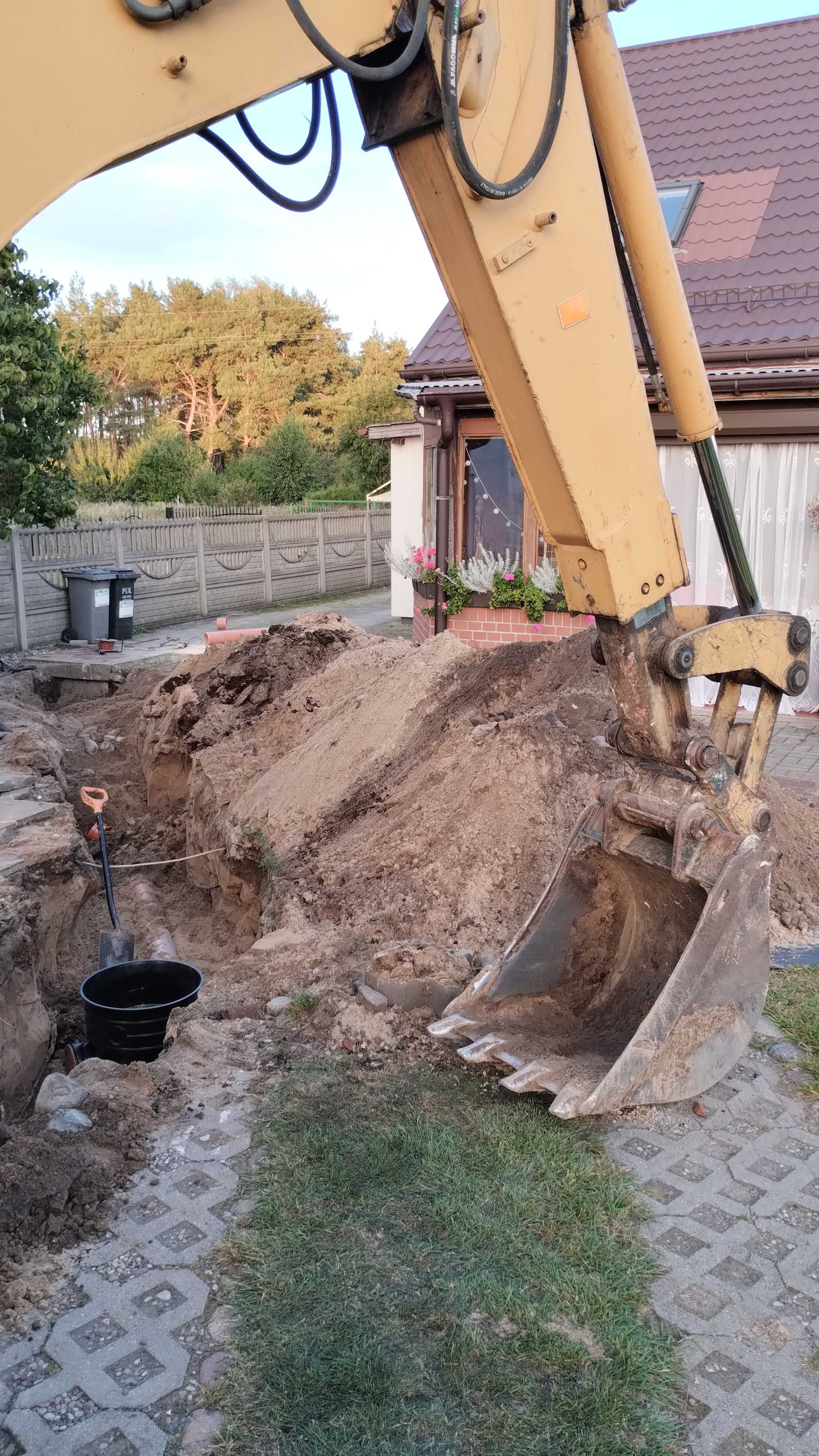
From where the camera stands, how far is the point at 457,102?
2955mm

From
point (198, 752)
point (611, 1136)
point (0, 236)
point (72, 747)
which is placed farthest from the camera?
A: point (72, 747)

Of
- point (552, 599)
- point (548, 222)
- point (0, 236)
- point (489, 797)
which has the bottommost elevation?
point (489, 797)

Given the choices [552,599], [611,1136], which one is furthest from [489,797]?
[552,599]

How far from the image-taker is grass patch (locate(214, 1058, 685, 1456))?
8.71 feet

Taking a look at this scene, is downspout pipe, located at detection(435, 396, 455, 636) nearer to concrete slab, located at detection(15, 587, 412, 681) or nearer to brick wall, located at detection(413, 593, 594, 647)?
brick wall, located at detection(413, 593, 594, 647)

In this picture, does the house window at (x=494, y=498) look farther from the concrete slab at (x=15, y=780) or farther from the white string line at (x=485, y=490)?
the concrete slab at (x=15, y=780)

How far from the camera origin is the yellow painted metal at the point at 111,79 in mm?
2055

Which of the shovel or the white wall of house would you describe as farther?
the white wall of house

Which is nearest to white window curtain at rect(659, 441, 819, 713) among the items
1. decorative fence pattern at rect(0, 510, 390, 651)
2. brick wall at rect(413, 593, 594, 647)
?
brick wall at rect(413, 593, 594, 647)

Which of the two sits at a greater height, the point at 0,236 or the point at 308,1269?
the point at 0,236

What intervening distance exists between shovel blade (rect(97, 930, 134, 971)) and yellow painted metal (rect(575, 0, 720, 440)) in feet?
13.8

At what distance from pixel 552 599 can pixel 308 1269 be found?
8.89 m

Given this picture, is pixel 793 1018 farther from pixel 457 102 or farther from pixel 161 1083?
pixel 457 102

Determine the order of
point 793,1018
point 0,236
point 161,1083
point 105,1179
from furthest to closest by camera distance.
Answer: point 793,1018 → point 161,1083 → point 105,1179 → point 0,236
